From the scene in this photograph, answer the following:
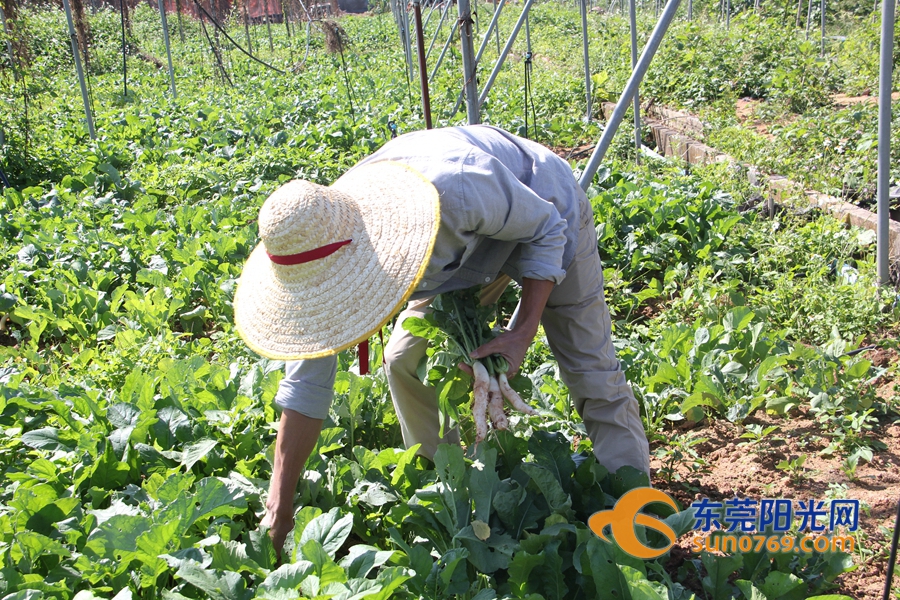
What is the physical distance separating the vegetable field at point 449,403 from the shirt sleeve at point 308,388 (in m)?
0.32

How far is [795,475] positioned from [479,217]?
163 cm

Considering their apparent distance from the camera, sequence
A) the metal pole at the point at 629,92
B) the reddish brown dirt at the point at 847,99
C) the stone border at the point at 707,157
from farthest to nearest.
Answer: the reddish brown dirt at the point at 847,99 < the stone border at the point at 707,157 < the metal pole at the point at 629,92

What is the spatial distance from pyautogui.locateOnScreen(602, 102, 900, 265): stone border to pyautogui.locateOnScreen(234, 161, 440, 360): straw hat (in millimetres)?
3224

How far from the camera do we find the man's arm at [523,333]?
216 centimetres

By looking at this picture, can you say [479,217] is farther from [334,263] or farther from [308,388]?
[308,388]

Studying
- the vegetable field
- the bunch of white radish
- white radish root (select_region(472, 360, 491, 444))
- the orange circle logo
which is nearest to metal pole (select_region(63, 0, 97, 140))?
the vegetable field

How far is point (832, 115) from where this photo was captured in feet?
20.8

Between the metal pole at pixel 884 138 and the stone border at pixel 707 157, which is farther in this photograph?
the stone border at pixel 707 157

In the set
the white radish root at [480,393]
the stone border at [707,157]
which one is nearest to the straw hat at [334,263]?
the white radish root at [480,393]

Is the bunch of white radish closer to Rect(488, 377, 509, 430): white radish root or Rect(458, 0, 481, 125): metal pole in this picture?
Rect(488, 377, 509, 430): white radish root

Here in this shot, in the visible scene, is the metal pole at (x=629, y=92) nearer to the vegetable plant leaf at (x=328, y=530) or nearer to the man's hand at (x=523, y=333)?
the man's hand at (x=523, y=333)

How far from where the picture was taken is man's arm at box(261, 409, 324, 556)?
2131mm

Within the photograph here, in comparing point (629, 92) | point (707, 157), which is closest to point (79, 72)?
point (707, 157)

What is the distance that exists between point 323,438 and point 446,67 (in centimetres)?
1175
